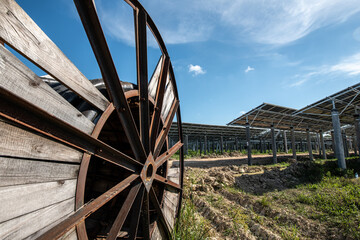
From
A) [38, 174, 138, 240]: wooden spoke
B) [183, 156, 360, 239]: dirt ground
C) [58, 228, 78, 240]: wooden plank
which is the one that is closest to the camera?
[38, 174, 138, 240]: wooden spoke

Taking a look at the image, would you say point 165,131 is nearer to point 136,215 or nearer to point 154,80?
point 154,80

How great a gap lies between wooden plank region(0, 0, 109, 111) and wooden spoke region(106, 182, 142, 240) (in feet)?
3.52

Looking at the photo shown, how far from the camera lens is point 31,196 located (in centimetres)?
110

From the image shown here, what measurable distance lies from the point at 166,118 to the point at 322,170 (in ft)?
36.1

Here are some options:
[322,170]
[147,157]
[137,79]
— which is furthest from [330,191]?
[137,79]

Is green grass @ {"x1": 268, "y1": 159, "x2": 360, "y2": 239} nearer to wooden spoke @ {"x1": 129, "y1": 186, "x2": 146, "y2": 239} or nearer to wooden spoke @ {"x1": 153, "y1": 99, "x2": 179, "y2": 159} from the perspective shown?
wooden spoke @ {"x1": 153, "y1": 99, "x2": 179, "y2": 159}

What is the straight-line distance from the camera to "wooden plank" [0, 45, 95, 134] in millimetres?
958

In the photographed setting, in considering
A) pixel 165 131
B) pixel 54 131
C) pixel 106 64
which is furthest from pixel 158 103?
pixel 54 131

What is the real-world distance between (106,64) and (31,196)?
1126 mm

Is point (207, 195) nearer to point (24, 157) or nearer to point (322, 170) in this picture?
point (24, 157)

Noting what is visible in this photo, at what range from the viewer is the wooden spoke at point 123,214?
67.3 inches

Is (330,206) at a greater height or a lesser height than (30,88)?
lesser

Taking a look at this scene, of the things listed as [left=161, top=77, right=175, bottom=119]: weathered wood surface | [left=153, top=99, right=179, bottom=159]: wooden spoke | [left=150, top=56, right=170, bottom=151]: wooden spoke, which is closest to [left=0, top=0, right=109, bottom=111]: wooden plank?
[left=150, top=56, right=170, bottom=151]: wooden spoke

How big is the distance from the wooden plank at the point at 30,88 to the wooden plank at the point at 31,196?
43 centimetres
